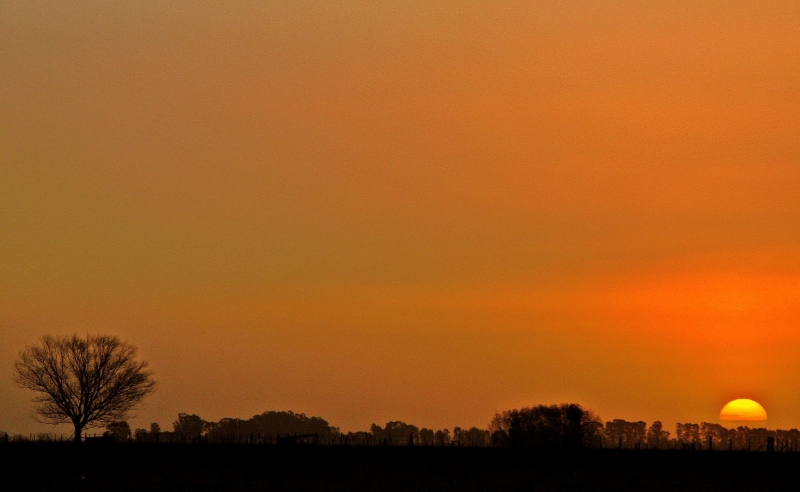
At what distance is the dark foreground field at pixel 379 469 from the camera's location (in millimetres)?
66812

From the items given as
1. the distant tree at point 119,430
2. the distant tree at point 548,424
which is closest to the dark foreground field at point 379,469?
the distant tree at point 119,430

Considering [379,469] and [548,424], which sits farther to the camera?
[548,424]

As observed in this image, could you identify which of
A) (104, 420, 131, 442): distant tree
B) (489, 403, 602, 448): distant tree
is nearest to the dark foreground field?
(104, 420, 131, 442): distant tree

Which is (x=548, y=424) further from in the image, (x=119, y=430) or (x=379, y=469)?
(x=379, y=469)

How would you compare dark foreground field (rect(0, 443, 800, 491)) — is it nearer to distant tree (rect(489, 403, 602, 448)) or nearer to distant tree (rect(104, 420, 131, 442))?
distant tree (rect(104, 420, 131, 442))

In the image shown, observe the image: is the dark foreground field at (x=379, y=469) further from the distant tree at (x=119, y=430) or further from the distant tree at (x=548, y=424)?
the distant tree at (x=548, y=424)

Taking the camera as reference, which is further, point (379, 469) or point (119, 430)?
point (119, 430)

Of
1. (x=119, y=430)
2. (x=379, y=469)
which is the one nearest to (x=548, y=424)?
(x=119, y=430)

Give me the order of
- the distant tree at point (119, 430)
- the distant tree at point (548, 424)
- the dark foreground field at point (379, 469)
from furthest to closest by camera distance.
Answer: the distant tree at point (548, 424), the distant tree at point (119, 430), the dark foreground field at point (379, 469)

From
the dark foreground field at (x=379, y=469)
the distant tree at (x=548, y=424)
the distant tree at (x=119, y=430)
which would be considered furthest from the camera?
the distant tree at (x=548, y=424)

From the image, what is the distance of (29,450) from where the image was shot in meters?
Result: 89.2

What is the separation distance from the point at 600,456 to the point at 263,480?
93.1 ft

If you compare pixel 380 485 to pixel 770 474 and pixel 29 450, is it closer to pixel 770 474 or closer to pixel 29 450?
pixel 770 474

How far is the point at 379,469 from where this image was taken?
76.2 metres
